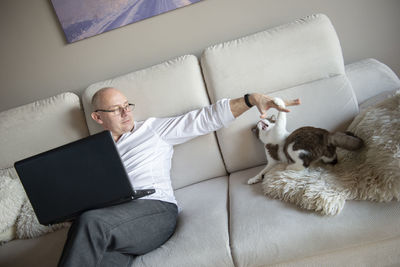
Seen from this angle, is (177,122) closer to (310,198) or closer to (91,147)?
(91,147)

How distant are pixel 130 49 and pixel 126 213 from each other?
116cm

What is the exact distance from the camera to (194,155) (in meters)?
1.61

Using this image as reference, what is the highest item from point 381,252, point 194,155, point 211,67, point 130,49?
point 130,49

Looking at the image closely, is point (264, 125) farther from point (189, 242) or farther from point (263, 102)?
point (189, 242)

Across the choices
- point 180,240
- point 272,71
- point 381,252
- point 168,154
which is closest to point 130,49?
point 168,154

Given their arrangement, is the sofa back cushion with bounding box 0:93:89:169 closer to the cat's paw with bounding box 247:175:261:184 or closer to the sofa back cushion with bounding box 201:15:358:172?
the sofa back cushion with bounding box 201:15:358:172

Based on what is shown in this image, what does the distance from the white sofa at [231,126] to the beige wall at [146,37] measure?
230 millimetres

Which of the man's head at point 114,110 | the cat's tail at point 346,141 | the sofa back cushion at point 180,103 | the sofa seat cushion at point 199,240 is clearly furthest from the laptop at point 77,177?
the cat's tail at point 346,141

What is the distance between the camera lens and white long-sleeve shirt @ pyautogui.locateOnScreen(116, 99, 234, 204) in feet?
4.59

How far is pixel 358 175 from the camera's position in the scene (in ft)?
3.60

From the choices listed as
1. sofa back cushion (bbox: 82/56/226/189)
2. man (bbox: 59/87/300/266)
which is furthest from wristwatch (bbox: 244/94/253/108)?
sofa back cushion (bbox: 82/56/226/189)

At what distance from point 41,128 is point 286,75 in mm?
1480

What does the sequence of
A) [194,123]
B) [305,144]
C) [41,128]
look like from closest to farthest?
[305,144], [194,123], [41,128]

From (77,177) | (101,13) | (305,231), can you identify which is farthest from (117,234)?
(101,13)
